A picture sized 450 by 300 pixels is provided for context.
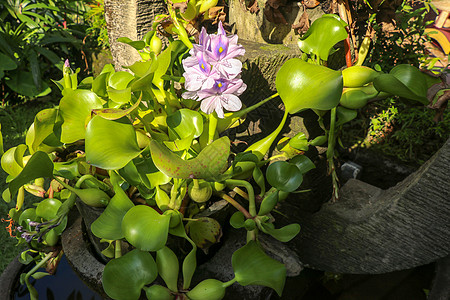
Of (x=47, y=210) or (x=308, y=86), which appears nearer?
(x=308, y=86)

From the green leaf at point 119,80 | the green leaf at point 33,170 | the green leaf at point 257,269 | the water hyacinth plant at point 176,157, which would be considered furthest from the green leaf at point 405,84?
the green leaf at point 33,170

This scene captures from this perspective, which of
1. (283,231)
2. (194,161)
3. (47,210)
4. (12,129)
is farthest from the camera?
(12,129)

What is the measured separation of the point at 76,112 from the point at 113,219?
Result: 0.21 metres

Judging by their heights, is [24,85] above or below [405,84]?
below

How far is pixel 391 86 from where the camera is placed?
1.97 feet

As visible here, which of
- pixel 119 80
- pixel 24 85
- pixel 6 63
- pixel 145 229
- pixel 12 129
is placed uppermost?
pixel 119 80

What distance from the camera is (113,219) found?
597 millimetres

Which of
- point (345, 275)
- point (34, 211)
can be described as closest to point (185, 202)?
point (34, 211)

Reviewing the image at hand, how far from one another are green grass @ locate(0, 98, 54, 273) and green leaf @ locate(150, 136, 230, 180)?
3.67 ft

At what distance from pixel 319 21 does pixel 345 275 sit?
0.78m

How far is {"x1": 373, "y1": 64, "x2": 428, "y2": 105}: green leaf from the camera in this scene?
1.94 feet

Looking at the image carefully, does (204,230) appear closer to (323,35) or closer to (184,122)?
(184,122)

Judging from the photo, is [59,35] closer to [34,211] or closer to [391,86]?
[34,211]

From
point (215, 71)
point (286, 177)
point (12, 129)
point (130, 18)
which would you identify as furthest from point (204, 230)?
point (12, 129)
